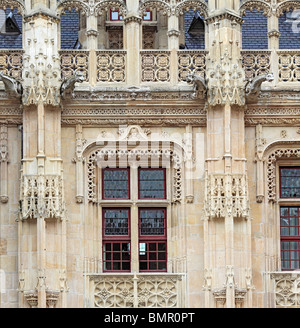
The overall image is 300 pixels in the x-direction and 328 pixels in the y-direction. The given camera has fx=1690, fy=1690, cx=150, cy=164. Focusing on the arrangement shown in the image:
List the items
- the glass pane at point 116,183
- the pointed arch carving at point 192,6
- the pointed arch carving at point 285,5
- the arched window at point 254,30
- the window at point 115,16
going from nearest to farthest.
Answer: the glass pane at point 116,183, the pointed arch carving at point 192,6, the pointed arch carving at point 285,5, the window at point 115,16, the arched window at point 254,30

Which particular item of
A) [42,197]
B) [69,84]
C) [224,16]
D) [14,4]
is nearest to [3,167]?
[42,197]

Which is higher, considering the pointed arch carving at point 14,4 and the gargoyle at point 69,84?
the pointed arch carving at point 14,4

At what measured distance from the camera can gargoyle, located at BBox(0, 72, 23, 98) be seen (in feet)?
119

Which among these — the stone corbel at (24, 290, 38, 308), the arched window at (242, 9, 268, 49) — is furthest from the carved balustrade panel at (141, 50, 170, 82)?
the stone corbel at (24, 290, 38, 308)

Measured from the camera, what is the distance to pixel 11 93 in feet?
119

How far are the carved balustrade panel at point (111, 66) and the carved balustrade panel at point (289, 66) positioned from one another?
3.44m

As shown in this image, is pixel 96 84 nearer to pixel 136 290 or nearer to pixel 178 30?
pixel 178 30

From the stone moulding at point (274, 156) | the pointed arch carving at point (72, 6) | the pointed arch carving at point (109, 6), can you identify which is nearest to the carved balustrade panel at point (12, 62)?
the pointed arch carving at point (72, 6)

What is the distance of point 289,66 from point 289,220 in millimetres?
3379

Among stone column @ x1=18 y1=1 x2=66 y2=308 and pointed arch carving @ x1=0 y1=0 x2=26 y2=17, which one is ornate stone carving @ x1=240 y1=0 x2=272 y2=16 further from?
pointed arch carving @ x1=0 y1=0 x2=26 y2=17

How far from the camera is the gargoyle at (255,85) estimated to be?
119 ft

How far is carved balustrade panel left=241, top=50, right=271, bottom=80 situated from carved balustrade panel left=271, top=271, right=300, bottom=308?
445 centimetres

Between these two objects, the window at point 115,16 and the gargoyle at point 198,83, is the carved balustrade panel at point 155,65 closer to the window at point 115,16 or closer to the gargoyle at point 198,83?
the gargoyle at point 198,83
